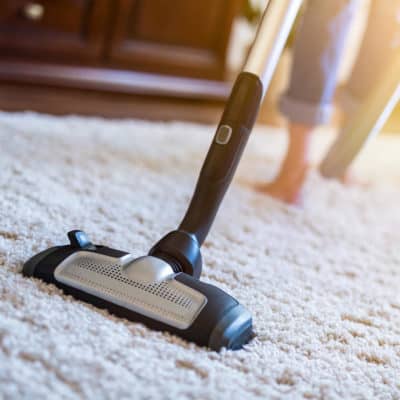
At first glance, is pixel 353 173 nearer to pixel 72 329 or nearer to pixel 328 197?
pixel 328 197

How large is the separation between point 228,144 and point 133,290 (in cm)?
23

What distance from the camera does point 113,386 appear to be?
2.21 feet

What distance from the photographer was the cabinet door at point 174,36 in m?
2.00

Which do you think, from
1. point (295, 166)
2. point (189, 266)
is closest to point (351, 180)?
point (295, 166)

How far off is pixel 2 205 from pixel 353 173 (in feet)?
3.01

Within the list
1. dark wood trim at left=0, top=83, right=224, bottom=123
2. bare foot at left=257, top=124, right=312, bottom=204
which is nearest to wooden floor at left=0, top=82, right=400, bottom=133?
dark wood trim at left=0, top=83, right=224, bottom=123

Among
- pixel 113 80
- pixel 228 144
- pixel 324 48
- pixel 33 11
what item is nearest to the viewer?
pixel 228 144

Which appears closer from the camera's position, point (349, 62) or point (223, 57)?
point (223, 57)

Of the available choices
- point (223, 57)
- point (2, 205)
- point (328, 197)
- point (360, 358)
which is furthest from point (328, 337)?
point (223, 57)

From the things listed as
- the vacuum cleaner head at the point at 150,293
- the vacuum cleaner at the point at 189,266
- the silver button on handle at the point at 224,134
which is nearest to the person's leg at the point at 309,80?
the vacuum cleaner at the point at 189,266

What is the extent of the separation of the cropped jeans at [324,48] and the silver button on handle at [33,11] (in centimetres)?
74

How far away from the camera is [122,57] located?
79.5 inches

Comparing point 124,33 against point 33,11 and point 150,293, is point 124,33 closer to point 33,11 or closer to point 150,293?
point 33,11

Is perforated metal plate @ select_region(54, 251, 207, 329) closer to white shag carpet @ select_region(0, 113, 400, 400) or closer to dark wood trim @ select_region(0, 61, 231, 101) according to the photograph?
white shag carpet @ select_region(0, 113, 400, 400)
